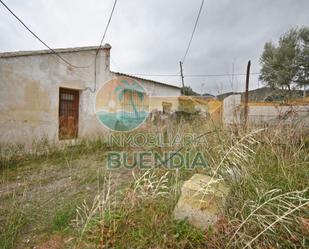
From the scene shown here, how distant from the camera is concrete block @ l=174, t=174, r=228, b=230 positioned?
5.99 feet

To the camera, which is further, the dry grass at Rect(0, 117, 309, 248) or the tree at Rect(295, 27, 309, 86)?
the tree at Rect(295, 27, 309, 86)

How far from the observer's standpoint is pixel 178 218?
1.96 metres

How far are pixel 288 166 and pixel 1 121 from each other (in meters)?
5.96

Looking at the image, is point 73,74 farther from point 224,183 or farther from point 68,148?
point 224,183

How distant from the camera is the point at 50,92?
19.5 ft

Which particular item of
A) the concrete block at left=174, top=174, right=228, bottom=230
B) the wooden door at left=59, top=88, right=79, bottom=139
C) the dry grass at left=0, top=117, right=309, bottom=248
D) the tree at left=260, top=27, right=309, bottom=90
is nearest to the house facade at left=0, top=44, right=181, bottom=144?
the wooden door at left=59, top=88, right=79, bottom=139

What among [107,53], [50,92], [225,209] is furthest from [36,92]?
[225,209]

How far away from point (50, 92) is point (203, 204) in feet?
18.8

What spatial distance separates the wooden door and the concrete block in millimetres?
5580

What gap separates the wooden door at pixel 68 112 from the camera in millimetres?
6520

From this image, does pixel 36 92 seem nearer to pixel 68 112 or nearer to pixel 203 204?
pixel 68 112

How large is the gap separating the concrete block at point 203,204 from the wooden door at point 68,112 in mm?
5580

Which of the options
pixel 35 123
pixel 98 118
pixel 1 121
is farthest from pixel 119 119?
pixel 1 121

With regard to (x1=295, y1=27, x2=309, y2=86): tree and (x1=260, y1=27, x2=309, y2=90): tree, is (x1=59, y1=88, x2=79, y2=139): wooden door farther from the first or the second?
(x1=295, y1=27, x2=309, y2=86): tree
